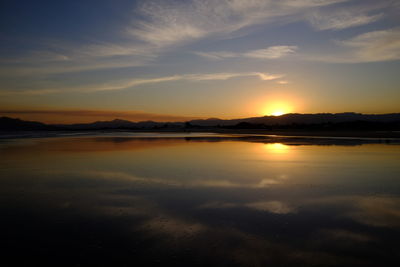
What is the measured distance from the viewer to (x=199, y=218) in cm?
684

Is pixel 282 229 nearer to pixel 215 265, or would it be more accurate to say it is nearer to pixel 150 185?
pixel 215 265

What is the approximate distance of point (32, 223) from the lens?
643 centimetres

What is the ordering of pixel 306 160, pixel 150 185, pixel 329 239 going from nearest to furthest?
1. pixel 329 239
2. pixel 150 185
3. pixel 306 160

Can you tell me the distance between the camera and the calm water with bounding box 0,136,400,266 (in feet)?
16.5

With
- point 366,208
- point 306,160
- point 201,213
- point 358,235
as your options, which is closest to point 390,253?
point 358,235

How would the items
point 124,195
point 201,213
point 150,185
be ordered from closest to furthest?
point 201,213 → point 124,195 → point 150,185

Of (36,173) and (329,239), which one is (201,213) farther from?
(36,173)

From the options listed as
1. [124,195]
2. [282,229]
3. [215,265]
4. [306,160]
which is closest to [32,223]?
[124,195]

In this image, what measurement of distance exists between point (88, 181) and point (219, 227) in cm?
661

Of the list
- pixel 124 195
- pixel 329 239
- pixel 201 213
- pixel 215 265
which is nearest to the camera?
pixel 215 265

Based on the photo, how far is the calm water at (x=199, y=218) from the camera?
5.02 metres

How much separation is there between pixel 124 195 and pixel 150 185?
1.50 meters

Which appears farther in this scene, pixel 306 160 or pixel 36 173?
pixel 306 160

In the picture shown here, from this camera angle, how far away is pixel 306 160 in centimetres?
1667
